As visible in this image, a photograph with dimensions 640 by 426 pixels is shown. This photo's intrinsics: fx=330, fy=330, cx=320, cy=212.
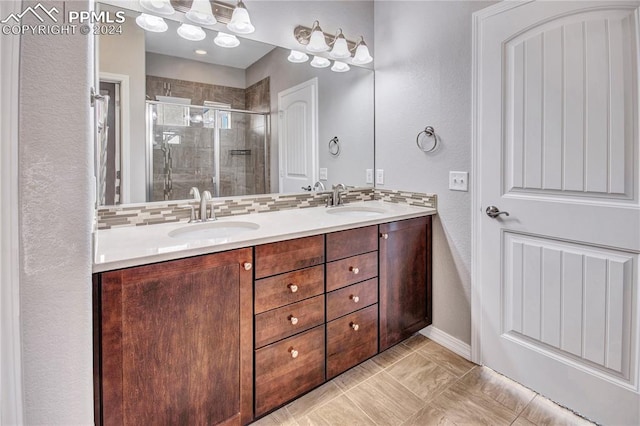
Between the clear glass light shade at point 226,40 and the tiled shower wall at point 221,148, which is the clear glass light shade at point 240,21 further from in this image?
the tiled shower wall at point 221,148

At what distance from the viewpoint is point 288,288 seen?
58.5 inches


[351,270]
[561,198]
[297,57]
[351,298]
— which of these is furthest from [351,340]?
[297,57]

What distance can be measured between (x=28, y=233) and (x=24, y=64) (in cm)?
42

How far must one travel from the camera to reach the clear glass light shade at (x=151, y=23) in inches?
64.2

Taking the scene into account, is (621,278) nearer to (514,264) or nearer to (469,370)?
(514,264)

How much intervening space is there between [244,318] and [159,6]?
1.55 metres

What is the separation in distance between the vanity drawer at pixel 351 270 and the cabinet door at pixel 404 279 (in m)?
0.08

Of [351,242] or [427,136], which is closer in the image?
[351,242]

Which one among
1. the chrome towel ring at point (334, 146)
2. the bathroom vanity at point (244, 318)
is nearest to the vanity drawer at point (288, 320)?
the bathroom vanity at point (244, 318)

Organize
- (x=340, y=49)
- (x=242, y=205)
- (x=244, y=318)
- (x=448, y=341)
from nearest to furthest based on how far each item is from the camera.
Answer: (x=244, y=318) → (x=242, y=205) → (x=448, y=341) → (x=340, y=49)

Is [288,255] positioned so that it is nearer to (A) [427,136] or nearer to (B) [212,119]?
(B) [212,119]

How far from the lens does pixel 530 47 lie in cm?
160

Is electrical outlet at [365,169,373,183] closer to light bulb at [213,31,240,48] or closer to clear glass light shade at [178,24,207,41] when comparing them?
light bulb at [213,31,240,48]

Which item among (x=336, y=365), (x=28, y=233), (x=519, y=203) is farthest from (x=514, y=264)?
(x=28, y=233)
